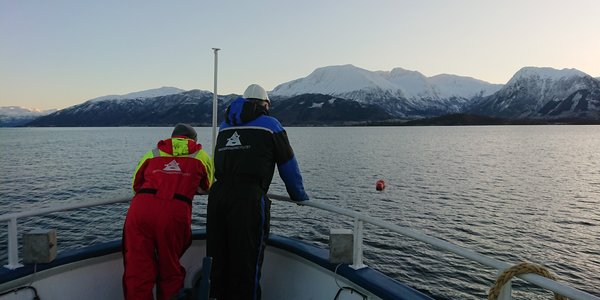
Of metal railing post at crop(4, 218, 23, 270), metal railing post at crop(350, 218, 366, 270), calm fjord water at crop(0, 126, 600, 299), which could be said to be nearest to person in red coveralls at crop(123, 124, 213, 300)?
metal railing post at crop(4, 218, 23, 270)

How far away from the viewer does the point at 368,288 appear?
4.34 meters

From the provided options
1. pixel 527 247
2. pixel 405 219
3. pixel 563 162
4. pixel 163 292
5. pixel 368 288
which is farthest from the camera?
pixel 563 162

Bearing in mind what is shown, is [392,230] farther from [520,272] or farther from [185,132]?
[185,132]

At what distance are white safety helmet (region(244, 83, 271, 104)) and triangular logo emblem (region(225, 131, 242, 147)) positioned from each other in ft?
1.71

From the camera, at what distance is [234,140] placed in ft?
14.8

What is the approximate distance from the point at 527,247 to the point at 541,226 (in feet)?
16.1

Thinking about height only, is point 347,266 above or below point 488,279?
above

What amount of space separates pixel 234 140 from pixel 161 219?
3.77 feet

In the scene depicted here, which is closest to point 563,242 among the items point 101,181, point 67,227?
point 67,227

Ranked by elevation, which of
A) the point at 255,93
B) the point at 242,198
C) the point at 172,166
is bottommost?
the point at 242,198

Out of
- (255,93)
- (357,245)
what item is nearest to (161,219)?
(255,93)

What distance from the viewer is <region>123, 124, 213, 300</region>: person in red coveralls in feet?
14.4

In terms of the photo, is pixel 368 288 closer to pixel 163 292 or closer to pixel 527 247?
pixel 163 292

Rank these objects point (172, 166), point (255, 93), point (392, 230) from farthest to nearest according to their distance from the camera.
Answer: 1. point (255, 93)
2. point (172, 166)
3. point (392, 230)
